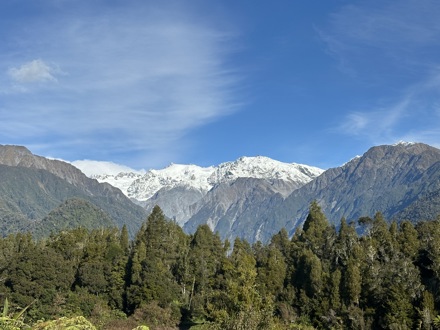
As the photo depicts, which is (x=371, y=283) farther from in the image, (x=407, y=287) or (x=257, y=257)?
(x=257, y=257)

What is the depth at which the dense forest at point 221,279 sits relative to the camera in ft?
266

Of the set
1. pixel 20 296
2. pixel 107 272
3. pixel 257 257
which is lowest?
pixel 20 296

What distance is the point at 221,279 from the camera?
10294 centimetres

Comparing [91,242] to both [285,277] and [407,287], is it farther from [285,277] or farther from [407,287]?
[407,287]

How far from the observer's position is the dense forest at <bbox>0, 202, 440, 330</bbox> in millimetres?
80938

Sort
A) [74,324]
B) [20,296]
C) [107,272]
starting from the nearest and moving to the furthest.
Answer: [74,324]
[20,296]
[107,272]

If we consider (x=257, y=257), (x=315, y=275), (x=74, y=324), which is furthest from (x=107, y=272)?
(x=74, y=324)

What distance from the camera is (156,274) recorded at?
98.9 meters

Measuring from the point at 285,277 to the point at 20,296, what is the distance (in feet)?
168

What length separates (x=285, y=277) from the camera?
100062 mm

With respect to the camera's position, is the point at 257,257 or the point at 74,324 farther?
the point at 257,257

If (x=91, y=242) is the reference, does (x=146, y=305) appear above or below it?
below

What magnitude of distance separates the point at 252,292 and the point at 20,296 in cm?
6140

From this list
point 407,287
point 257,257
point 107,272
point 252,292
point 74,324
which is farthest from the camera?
point 257,257
